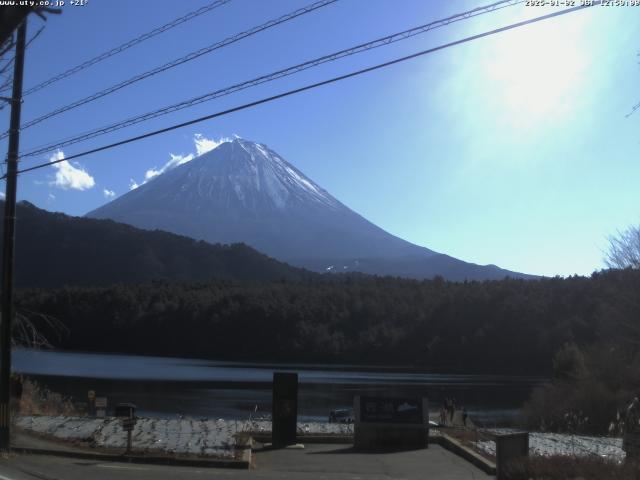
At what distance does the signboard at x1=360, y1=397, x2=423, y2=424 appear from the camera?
56.2ft

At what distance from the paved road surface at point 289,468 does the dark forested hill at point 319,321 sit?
8795 cm

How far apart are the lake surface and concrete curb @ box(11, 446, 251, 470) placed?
25858 millimetres

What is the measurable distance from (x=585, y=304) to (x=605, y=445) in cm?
7970

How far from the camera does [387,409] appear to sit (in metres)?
17.2

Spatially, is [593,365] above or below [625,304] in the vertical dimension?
below

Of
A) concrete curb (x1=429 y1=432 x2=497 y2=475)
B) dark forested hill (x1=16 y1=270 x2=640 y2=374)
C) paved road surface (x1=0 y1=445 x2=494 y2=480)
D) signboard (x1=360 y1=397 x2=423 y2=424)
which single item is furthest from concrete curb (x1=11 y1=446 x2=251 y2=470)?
dark forested hill (x1=16 y1=270 x2=640 y2=374)

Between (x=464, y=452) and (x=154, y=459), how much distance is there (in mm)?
6289

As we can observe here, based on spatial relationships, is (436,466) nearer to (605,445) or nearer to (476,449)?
(476,449)

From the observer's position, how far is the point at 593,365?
1688 inches

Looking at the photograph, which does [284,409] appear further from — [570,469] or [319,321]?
[319,321]

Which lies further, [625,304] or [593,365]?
[593,365]

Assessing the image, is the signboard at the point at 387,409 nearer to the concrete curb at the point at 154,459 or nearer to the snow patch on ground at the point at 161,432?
the snow patch on ground at the point at 161,432

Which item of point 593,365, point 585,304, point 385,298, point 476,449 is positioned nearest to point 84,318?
point 385,298

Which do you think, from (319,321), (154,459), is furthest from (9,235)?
(319,321)
